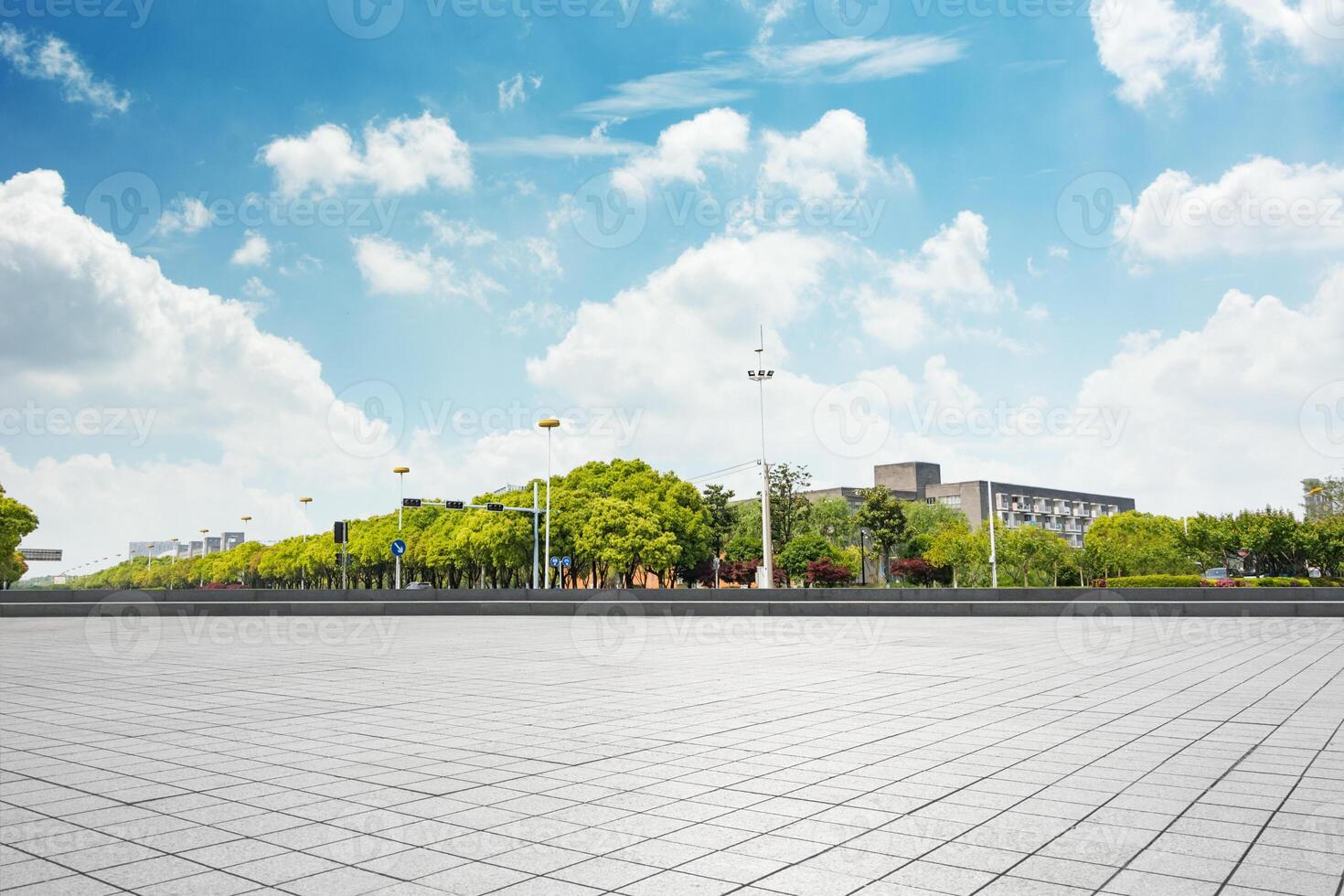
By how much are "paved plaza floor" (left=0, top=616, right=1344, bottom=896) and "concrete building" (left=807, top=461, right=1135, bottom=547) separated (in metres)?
114

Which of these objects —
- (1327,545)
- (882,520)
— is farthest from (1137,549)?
(1327,545)

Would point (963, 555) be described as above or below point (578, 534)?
below

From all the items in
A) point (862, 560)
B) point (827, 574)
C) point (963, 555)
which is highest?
point (963, 555)

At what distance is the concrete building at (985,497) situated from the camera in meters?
122

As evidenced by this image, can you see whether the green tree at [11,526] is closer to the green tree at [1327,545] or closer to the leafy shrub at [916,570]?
the leafy shrub at [916,570]

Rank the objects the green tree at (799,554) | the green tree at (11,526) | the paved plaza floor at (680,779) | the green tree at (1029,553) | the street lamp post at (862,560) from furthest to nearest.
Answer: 1. the green tree at (799,554)
2. the green tree at (1029,553)
3. the street lamp post at (862,560)
4. the green tree at (11,526)
5. the paved plaza floor at (680,779)

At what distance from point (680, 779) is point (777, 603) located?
18.6 meters

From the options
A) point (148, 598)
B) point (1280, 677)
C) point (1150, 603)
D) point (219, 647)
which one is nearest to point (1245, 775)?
point (1280, 677)

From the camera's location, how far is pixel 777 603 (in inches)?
940

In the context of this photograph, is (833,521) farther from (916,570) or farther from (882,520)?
(916,570)

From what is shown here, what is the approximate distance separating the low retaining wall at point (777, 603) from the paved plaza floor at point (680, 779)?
11.4 metres

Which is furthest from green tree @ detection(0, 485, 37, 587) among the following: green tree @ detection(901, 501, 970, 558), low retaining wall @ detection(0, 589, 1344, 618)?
green tree @ detection(901, 501, 970, 558)

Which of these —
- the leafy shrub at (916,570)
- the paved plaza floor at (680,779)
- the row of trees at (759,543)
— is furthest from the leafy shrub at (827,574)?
the paved plaza floor at (680,779)

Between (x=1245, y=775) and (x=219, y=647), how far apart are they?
14.8 meters
